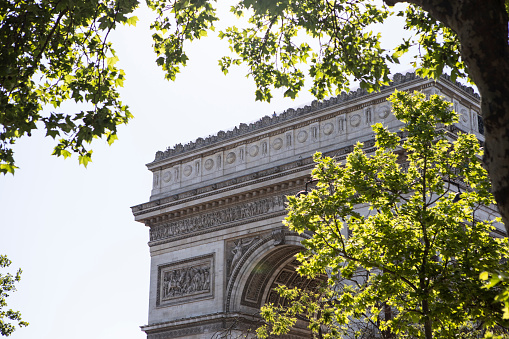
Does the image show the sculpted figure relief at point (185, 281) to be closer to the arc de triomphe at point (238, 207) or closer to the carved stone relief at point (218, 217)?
the arc de triomphe at point (238, 207)

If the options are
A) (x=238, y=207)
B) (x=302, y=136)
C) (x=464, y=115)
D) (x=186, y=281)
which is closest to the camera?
(x=464, y=115)

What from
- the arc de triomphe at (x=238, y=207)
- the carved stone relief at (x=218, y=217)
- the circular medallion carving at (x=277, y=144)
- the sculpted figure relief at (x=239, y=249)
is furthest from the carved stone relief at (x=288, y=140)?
the sculpted figure relief at (x=239, y=249)

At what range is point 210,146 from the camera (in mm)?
31297

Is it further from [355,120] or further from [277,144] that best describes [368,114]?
[277,144]

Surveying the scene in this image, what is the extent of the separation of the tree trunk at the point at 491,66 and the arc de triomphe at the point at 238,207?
1833 cm

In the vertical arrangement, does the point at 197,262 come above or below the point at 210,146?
below

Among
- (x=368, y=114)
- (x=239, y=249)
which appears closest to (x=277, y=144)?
(x=368, y=114)

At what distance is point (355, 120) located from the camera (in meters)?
26.8

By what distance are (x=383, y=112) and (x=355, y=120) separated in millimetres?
1218

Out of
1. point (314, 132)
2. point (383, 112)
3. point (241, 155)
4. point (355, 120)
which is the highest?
point (241, 155)

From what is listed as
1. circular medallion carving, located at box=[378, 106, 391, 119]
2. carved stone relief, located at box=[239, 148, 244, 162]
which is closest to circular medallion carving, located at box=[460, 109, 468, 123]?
circular medallion carving, located at box=[378, 106, 391, 119]

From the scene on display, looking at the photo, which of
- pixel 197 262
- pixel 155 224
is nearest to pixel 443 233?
pixel 197 262

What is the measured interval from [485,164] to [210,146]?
25.1 metres

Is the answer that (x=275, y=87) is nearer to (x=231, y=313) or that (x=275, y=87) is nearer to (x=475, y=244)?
(x=475, y=244)
